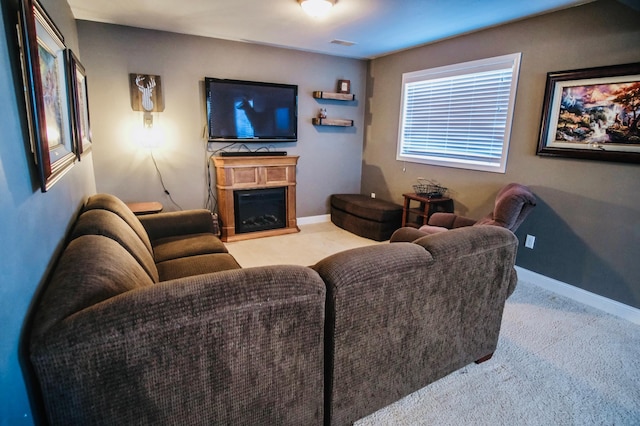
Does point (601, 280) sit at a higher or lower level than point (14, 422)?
lower

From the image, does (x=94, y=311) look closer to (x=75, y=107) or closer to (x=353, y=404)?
(x=353, y=404)

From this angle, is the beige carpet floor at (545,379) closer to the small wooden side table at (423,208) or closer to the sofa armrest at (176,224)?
the small wooden side table at (423,208)

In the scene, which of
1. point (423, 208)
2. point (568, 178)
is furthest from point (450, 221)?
point (568, 178)

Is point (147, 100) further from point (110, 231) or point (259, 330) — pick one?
point (259, 330)

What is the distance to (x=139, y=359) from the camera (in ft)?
3.30

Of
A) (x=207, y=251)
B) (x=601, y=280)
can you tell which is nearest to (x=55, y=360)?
(x=207, y=251)

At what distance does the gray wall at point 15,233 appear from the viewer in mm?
820

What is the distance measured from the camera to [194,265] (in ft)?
Result: 7.43

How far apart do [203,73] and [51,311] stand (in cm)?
371

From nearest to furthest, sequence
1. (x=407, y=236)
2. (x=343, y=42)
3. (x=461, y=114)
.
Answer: (x=407, y=236) < (x=461, y=114) < (x=343, y=42)

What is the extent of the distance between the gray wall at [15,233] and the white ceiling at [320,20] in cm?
224

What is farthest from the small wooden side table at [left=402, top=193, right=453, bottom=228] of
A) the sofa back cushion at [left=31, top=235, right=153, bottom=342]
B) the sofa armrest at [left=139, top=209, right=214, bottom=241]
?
the sofa back cushion at [left=31, top=235, right=153, bottom=342]

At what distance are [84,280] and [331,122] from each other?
4.24 metres

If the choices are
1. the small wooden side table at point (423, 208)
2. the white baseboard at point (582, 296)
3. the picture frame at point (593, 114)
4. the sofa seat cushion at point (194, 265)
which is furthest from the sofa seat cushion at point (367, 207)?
the sofa seat cushion at point (194, 265)
